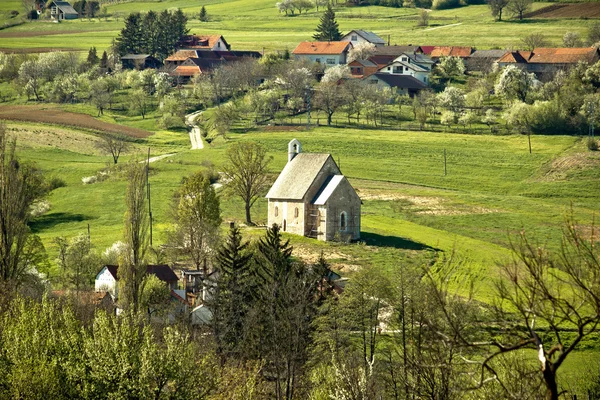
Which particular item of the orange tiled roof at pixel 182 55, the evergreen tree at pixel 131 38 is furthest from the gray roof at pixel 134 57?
the orange tiled roof at pixel 182 55

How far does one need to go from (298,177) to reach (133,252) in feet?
84.2

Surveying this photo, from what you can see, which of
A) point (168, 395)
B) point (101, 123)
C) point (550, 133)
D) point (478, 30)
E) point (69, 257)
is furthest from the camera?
point (478, 30)

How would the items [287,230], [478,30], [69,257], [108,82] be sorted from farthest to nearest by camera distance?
[478,30]
[108,82]
[287,230]
[69,257]

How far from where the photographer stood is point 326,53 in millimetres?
155250

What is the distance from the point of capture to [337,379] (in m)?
33.0

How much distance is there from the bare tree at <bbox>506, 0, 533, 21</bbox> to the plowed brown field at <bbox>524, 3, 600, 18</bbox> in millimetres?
1295

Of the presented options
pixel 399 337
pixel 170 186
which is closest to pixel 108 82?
pixel 170 186

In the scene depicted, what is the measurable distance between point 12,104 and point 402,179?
6345 centimetres

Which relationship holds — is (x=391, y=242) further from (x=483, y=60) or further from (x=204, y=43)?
(x=204, y=43)

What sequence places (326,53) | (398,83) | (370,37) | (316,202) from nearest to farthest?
(316,202) < (398,83) < (326,53) < (370,37)

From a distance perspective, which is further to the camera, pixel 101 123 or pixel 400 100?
pixel 400 100

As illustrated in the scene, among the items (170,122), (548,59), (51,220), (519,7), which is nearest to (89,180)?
(51,220)

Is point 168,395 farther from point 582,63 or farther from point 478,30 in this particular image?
point 478,30

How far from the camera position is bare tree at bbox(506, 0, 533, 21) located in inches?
7402
